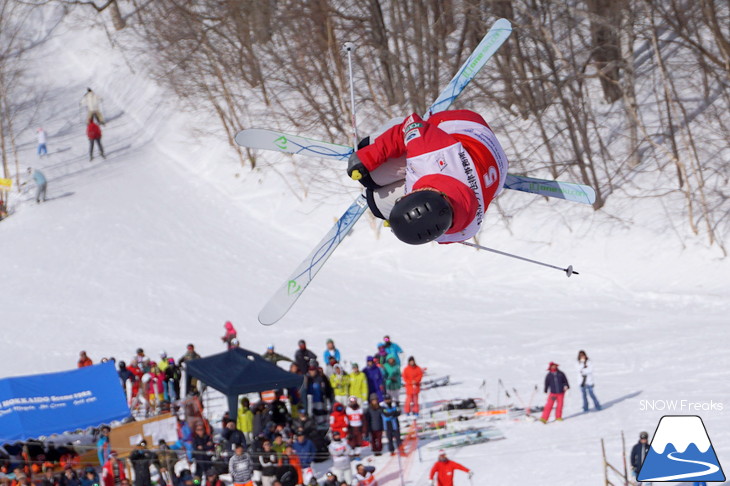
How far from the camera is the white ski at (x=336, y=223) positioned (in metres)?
7.27

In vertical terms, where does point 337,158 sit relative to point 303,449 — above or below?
above

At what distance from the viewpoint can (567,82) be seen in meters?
26.4

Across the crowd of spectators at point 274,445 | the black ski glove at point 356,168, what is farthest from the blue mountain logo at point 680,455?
the crowd of spectators at point 274,445

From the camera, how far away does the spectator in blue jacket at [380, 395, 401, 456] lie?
1400 centimetres

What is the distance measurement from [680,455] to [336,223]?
361cm

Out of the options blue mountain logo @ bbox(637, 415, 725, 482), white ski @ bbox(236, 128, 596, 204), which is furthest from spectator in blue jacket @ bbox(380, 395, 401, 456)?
white ski @ bbox(236, 128, 596, 204)

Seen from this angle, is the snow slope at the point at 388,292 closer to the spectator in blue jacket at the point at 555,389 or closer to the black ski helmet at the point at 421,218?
the spectator in blue jacket at the point at 555,389

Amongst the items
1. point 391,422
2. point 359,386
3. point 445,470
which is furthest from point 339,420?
point 445,470

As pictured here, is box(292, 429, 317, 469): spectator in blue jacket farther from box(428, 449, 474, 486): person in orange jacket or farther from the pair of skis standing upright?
the pair of skis standing upright

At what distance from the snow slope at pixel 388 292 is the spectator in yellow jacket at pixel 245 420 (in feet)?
8.86

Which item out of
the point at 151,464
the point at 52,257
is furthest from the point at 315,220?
the point at 151,464

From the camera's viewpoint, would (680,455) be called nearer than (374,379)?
Yes

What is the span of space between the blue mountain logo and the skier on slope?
2.85 metres

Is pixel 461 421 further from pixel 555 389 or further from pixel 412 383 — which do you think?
pixel 555 389
